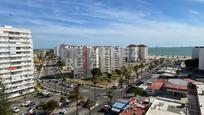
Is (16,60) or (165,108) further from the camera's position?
(16,60)

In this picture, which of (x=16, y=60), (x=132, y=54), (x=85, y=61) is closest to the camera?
(x=16, y=60)

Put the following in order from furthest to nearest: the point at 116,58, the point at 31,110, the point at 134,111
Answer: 1. the point at 116,58
2. the point at 31,110
3. the point at 134,111

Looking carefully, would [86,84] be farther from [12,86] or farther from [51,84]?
[12,86]

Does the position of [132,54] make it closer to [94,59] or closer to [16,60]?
[94,59]

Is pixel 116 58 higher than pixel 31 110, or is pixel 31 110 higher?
pixel 116 58

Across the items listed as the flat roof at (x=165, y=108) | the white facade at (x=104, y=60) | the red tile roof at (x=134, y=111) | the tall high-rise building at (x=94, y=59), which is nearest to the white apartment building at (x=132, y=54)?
the tall high-rise building at (x=94, y=59)

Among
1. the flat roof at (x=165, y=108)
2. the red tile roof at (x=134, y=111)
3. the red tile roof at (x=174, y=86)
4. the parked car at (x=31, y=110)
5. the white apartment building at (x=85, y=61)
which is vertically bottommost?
the parked car at (x=31, y=110)

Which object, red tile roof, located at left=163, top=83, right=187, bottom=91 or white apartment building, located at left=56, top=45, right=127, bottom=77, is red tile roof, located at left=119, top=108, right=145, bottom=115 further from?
white apartment building, located at left=56, top=45, right=127, bottom=77

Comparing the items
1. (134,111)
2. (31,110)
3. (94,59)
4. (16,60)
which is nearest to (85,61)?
(94,59)

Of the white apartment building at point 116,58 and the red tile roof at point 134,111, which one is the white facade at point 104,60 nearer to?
the white apartment building at point 116,58
